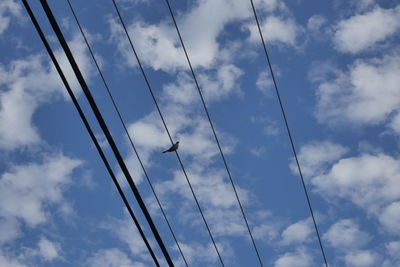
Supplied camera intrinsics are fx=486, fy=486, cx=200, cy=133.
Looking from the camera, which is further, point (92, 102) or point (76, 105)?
point (76, 105)

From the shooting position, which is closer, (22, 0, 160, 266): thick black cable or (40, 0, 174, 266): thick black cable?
(40, 0, 174, 266): thick black cable

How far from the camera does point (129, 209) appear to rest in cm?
689

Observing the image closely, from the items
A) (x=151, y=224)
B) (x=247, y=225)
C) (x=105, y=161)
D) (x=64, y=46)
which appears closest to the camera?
(x=64, y=46)

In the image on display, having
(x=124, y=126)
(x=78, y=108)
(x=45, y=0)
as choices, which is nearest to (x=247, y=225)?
(x=124, y=126)

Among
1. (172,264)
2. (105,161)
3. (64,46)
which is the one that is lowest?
(172,264)

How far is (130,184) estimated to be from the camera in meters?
6.06

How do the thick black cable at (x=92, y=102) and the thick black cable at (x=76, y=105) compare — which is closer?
the thick black cable at (x=92, y=102)

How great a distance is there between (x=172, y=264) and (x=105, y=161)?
68.5 inches

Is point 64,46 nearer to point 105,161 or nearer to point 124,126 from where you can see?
point 105,161

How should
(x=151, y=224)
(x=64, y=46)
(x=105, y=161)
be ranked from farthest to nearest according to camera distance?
(x=105, y=161) → (x=151, y=224) → (x=64, y=46)

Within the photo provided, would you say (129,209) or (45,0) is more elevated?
(45,0)

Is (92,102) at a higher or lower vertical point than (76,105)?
lower

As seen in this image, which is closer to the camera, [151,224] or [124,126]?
[151,224]

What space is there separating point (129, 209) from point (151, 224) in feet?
2.19
